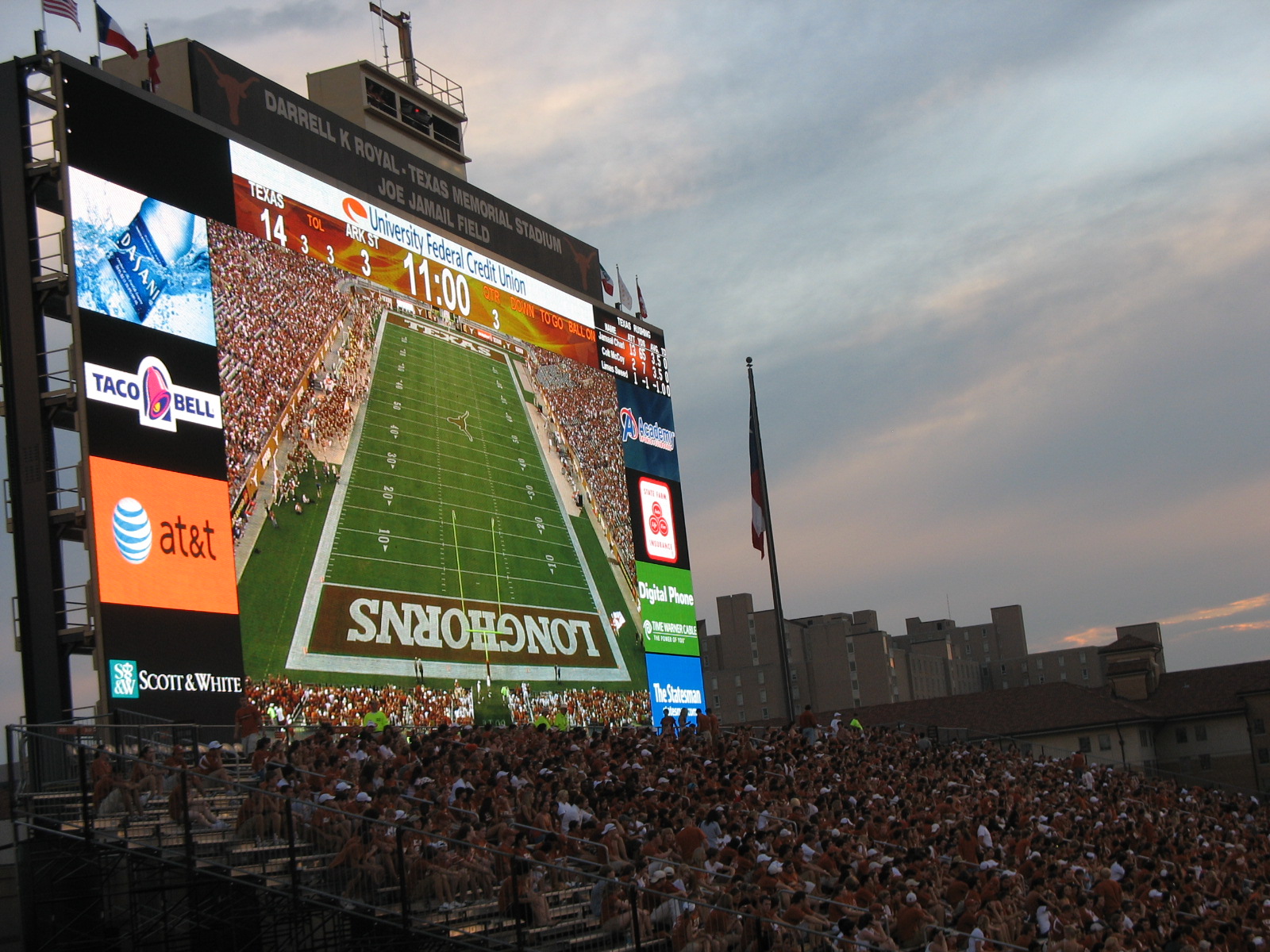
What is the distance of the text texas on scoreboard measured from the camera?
1944 centimetres

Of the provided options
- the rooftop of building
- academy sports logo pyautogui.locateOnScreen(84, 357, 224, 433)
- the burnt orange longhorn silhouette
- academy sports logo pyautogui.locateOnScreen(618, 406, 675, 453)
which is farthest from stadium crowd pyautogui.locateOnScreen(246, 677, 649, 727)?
the rooftop of building

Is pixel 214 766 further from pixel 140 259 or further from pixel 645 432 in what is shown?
pixel 645 432

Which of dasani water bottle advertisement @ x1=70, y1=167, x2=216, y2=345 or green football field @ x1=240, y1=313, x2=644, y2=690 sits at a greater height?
dasani water bottle advertisement @ x1=70, y1=167, x2=216, y2=345

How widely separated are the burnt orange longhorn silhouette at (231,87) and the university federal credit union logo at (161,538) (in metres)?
6.75

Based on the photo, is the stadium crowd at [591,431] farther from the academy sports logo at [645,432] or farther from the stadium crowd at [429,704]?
the stadium crowd at [429,704]

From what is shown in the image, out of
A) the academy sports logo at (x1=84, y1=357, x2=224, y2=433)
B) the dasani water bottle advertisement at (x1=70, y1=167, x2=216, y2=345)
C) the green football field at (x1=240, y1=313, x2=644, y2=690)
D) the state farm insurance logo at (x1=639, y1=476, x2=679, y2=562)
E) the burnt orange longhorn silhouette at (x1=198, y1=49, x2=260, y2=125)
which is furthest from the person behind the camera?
the state farm insurance logo at (x1=639, y1=476, x2=679, y2=562)

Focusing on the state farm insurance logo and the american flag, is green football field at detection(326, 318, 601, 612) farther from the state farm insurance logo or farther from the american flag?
the american flag

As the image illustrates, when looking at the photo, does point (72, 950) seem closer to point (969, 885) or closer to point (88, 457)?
point (88, 457)

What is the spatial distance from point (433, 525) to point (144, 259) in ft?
21.7

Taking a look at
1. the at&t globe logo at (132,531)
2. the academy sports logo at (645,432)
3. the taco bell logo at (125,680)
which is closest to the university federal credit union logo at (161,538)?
the at&t globe logo at (132,531)

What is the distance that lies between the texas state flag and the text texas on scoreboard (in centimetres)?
96

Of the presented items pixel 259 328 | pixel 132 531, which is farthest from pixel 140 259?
pixel 132 531

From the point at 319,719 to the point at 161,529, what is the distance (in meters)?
3.55

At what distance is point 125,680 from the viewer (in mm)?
18156
